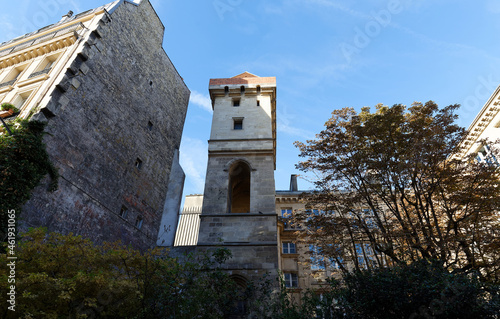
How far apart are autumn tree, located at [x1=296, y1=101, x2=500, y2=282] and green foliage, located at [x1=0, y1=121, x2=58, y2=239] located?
37.5 feet

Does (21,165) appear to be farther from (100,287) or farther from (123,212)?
(100,287)

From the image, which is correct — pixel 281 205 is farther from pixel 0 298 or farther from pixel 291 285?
pixel 0 298

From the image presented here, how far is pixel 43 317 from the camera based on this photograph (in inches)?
308

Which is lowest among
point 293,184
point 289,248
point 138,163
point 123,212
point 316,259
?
point 316,259

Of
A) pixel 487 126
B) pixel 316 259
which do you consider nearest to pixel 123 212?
pixel 316 259

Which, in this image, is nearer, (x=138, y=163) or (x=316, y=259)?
(x=316, y=259)

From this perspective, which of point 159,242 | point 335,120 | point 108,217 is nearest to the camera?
point 335,120

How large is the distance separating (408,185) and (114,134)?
1596 cm

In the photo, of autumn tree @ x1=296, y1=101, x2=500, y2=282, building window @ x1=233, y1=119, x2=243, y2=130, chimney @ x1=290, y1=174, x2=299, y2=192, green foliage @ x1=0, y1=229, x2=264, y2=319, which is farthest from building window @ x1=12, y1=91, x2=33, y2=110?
chimney @ x1=290, y1=174, x2=299, y2=192

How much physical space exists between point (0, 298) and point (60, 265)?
1.61 m

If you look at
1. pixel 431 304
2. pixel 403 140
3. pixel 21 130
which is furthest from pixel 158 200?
pixel 431 304

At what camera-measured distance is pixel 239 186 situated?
65.3ft

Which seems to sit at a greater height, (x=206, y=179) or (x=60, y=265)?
(x=206, y=179)

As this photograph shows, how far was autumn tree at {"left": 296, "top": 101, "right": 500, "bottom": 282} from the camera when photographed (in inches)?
425
